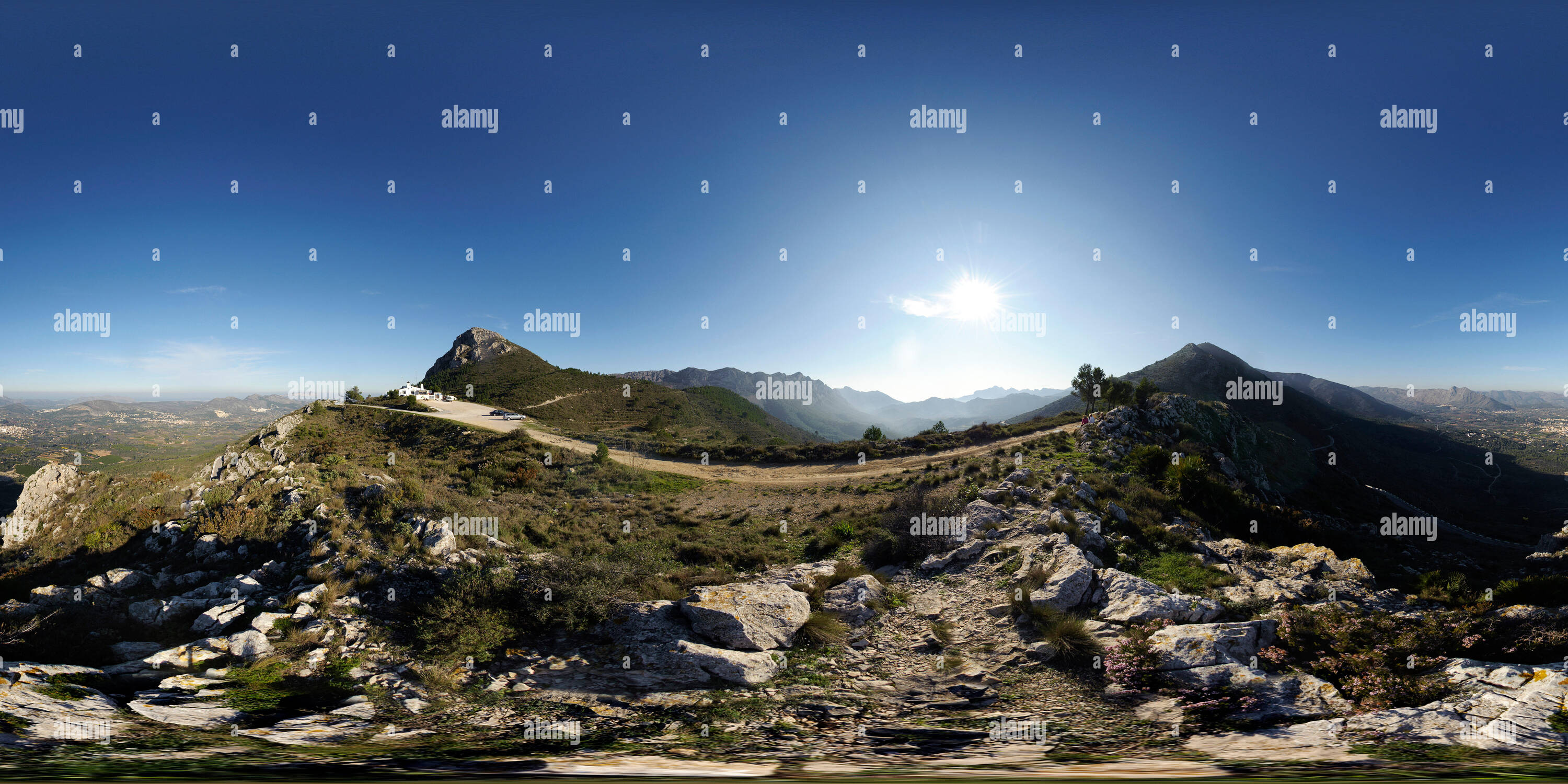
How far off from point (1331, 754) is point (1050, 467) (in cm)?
1616

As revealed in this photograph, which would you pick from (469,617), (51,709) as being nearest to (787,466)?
(469,617)

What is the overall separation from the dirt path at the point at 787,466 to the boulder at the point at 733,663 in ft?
57.7

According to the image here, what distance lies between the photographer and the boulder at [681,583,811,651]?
872cm

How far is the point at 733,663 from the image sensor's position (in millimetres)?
7867

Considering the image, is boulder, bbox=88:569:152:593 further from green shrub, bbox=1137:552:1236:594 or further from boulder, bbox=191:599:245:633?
green shrub, bbox=1137:552:1236:594

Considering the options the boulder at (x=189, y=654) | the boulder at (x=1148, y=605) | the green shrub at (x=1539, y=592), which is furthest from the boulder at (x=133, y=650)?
the green shrub at (x=1539, y=592)

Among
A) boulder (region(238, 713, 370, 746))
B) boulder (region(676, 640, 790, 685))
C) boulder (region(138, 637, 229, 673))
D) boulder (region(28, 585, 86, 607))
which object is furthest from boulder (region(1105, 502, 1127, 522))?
boulder (region(28, 585, 86, 607))

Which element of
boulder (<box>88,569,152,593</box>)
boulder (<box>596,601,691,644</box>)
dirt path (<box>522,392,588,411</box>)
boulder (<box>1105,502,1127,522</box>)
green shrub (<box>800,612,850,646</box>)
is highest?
dirt path (<box>522,392,588,411</box>)

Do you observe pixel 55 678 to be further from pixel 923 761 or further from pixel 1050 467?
pixel 1050 467

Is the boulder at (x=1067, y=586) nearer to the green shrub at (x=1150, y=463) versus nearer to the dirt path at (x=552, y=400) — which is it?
the green shrub at (x=1150, y=463)

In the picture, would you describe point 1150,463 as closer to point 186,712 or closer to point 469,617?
point 469,617

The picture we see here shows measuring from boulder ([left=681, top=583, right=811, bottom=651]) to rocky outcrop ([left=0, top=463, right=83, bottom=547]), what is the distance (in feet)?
63.0

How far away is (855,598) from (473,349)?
344 feet

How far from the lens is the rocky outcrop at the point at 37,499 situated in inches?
519
